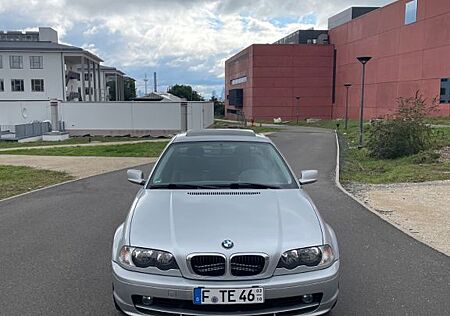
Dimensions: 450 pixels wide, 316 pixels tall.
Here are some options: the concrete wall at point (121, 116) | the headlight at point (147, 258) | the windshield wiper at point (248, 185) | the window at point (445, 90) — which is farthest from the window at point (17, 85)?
the headlight at point (147, 258)

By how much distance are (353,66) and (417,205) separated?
183 feet

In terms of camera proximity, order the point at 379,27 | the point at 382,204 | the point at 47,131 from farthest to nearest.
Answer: the point at 379,27 → the point at 47,131 → the point at 382,204

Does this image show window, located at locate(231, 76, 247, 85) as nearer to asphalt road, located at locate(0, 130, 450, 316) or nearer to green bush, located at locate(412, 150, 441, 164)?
green bush, located at locate(412, 150, 441, 164)

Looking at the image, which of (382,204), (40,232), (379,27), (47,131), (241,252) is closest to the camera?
(241,252)

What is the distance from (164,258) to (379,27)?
55513 millimetres

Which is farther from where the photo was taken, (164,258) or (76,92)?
(76,92)

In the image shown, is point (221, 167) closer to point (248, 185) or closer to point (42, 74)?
point (248, 185)

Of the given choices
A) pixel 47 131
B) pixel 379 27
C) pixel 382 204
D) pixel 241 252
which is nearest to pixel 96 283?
pixel 241 252

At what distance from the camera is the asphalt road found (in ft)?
12.7

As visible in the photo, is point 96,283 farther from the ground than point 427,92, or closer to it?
closer to it

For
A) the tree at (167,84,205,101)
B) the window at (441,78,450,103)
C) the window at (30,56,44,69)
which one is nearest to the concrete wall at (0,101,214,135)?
the window at (30,56,44,69)

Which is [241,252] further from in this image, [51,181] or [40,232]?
[51,181]

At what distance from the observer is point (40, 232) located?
6.28 m

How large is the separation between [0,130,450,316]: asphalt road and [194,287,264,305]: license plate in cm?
107
